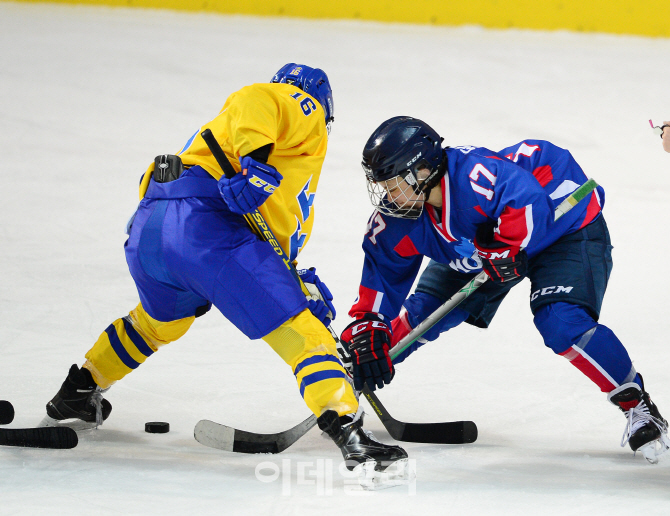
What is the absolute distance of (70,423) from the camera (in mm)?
2750

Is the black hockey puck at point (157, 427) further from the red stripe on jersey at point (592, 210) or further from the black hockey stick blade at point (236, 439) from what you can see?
the red stripe on jersey at point (592, 210)

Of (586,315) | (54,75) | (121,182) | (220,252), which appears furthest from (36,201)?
(586,315)

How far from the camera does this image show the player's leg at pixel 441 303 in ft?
9.16

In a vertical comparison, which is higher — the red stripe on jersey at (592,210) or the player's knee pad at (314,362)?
the red stripe on jersey at (592,210)

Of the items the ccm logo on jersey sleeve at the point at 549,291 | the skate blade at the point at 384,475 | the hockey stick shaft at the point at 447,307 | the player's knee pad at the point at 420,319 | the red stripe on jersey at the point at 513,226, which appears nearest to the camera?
the skate blade at the point at 384,475

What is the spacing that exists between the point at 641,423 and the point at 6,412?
179cm

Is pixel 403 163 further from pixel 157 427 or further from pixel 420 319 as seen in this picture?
pixel 157 427

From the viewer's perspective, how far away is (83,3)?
8.02 meters

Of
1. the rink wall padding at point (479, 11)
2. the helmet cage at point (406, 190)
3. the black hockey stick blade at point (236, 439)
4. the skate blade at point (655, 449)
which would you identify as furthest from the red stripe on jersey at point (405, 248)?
the rink wall padding at point (479, 11)

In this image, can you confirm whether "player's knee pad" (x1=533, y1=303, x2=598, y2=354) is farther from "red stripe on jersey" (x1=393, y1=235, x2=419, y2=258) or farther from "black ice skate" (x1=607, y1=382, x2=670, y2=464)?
"red stripe on jersey" (x1=393, y1=235, x2=419, y2=258)

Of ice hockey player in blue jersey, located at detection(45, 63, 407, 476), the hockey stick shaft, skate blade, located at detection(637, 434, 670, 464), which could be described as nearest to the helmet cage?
ice hockey player in blue jersey, located at detection(45, 63, 407, 476)

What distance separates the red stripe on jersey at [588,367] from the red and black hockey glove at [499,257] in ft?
0.81

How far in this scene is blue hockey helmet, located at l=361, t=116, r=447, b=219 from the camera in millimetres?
2375

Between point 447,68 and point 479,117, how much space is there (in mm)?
992
